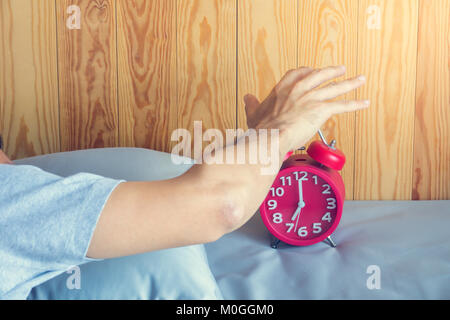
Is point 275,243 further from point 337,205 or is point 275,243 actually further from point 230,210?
point 230,210

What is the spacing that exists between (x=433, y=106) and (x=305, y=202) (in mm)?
620

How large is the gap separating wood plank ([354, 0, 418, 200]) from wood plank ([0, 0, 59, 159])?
99cm

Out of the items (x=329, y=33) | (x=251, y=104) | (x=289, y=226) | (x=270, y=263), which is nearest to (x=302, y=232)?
(x=289, y=226)

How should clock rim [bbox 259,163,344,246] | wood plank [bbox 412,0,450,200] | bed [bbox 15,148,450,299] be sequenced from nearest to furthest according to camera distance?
1. bed [bbox 15,148,450,299]
2. clock rim [bbox 259,163,344,246]
3. wood plank [bbox 412,0,450,200]

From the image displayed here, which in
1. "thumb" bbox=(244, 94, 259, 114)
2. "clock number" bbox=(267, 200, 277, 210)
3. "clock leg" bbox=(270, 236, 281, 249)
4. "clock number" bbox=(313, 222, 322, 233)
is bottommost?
"clock leg" bbox=(270, 236, 281, 249)

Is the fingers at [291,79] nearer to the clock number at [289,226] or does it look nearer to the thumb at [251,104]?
the thumb at [251,104]

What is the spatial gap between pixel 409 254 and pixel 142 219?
670 millimetres

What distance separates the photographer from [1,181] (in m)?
0.49

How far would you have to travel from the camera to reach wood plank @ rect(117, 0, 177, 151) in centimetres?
129

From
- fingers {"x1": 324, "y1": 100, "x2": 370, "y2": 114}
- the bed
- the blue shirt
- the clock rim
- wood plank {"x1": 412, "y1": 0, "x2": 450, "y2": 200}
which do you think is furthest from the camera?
wood plank {"x1": 412, "y1": 0, "x2": 450, "y2": 200}

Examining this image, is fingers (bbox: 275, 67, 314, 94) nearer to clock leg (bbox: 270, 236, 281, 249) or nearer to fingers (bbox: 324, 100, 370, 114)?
fingers (bbox: 324, 100, 370, 114)

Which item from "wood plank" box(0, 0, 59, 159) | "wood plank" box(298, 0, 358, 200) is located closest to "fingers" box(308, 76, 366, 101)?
"wood plank" box(298, 0, 358, 200)
